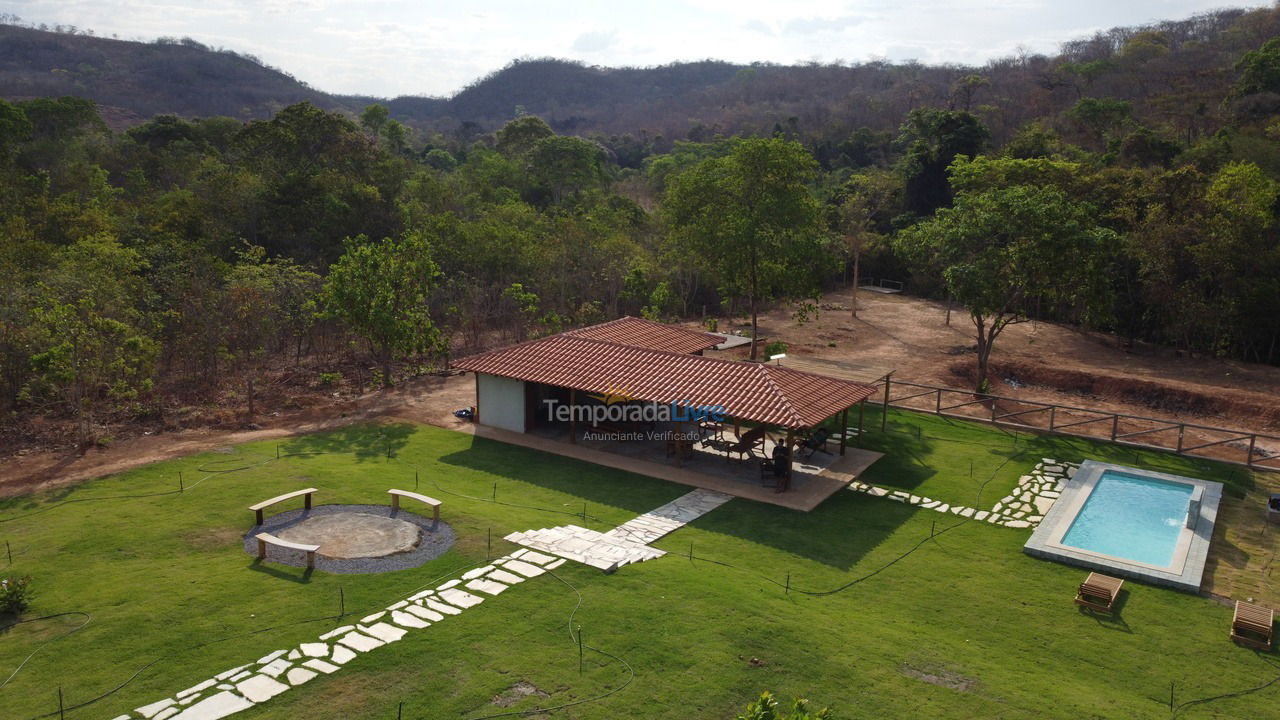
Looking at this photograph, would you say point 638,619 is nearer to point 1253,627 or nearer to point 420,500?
point 420,500

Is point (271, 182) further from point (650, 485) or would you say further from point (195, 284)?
point (650, 485)

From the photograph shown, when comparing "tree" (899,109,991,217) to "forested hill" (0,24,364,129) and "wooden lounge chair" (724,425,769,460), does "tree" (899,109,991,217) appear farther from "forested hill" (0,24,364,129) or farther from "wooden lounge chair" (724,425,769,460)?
"forested hill" (0,24,364,129)

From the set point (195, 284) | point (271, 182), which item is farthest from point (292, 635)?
point (271, 182)

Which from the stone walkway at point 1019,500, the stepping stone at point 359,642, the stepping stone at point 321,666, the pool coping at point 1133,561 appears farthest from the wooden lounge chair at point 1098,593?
the stepping stone at point 321,666

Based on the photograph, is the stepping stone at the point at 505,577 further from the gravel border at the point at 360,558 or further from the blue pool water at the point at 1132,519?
the blue pool water at the point at 1132,519

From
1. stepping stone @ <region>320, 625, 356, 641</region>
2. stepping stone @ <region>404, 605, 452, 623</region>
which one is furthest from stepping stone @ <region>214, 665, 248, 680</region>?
stepping stone @ <region>404, 605, 452, 623</region>

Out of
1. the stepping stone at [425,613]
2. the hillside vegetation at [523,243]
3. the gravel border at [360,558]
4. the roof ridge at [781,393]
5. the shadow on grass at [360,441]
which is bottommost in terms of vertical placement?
the stepping stone at [425,613]

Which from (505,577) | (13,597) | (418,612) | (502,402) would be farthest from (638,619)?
(502,402)
